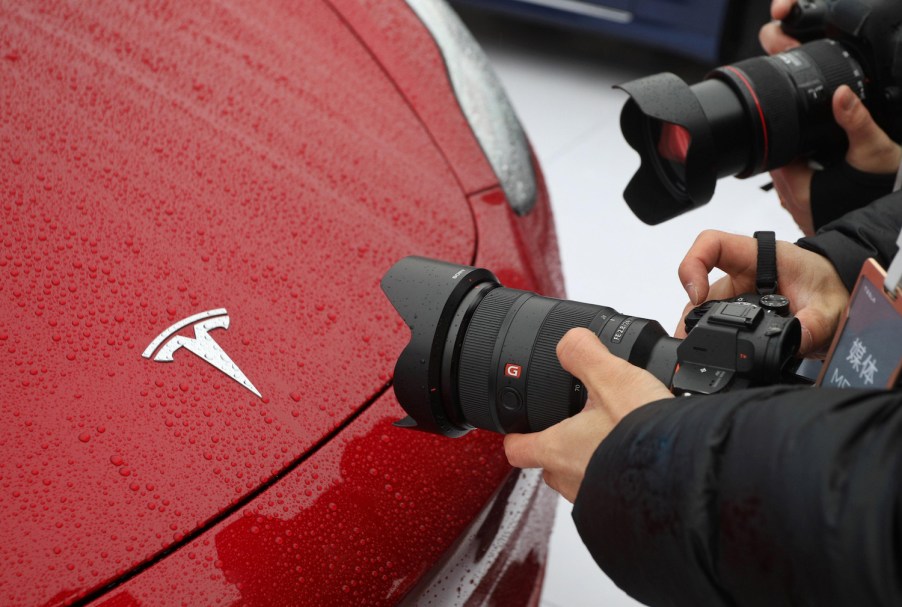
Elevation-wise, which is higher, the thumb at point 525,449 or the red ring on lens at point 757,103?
the red ring on lens at point 757,103

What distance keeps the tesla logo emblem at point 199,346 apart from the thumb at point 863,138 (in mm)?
780

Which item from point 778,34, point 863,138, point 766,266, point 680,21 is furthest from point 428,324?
point 680,21

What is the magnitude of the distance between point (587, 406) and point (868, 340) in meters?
0.22

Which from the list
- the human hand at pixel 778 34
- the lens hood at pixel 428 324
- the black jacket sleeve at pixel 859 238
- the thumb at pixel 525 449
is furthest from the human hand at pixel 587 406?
the human hand at pixel 778 34

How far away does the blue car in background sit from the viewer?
8.39ft

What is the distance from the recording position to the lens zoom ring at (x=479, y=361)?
33.5 inches

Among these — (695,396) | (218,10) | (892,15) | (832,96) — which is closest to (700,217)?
(832,96)

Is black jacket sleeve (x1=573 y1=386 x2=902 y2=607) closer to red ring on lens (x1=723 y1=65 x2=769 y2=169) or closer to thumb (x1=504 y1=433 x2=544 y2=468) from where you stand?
thumb (x1=504 y1=433 x2=544 y2=468)

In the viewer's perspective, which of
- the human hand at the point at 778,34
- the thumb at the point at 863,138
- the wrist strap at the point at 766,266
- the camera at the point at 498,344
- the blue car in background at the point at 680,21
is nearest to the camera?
the camera at the point at 498,344

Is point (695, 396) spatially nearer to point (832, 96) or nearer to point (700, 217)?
point (700, 217)

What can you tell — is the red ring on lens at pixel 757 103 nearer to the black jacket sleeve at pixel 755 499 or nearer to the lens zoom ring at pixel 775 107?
the lens zoom ring at pixel 775 107

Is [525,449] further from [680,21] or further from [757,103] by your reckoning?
[680,21]

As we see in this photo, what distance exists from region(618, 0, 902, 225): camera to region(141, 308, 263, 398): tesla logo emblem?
51 cm

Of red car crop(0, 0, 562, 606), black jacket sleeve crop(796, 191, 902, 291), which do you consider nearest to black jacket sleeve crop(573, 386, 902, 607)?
red car crop(0, 0, 562, 606)
